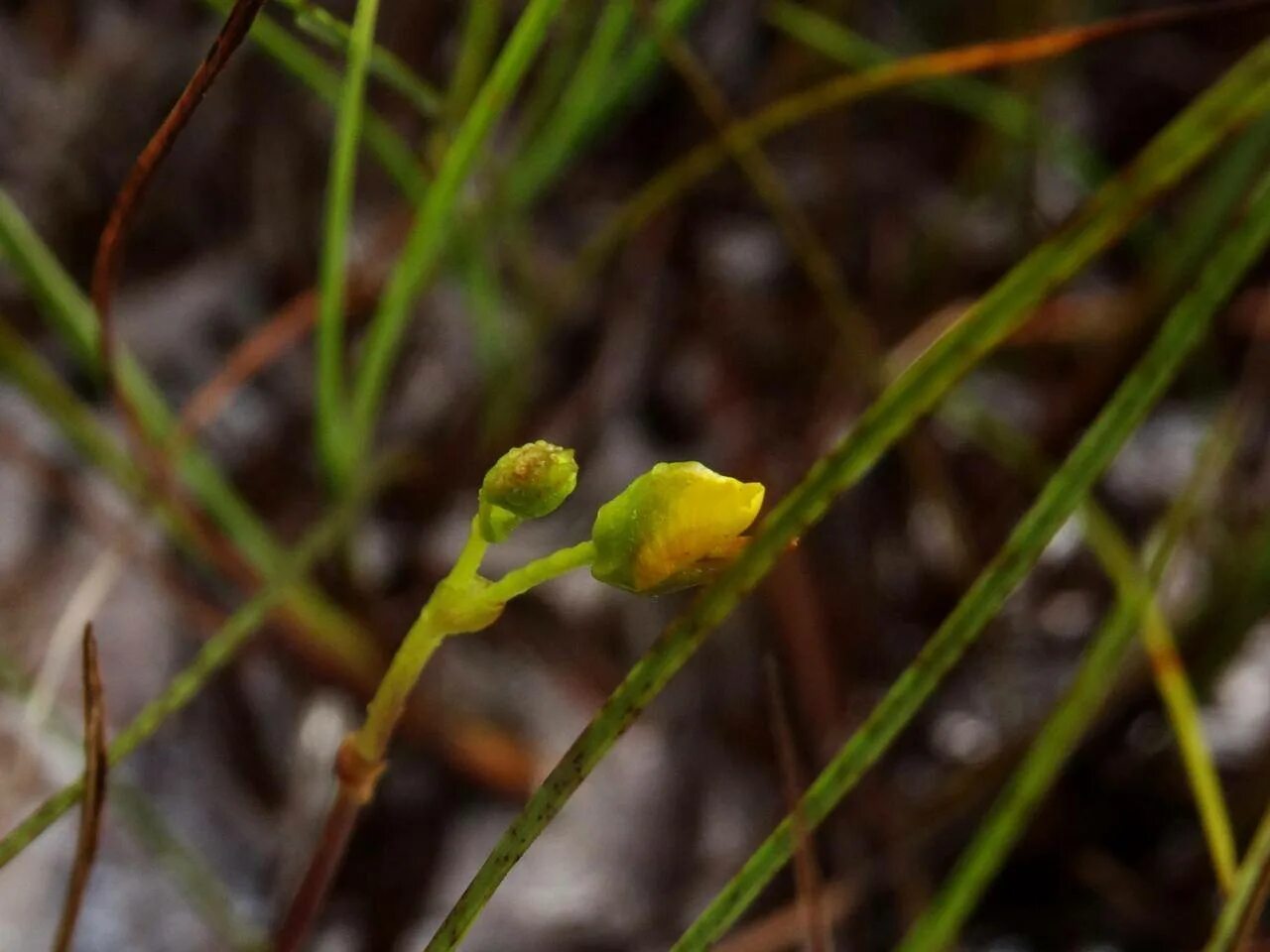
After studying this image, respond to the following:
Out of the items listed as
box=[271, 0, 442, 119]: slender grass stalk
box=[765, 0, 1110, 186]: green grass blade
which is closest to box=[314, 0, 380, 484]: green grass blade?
box=[271, 0, 442, 119]: slender grass stalk

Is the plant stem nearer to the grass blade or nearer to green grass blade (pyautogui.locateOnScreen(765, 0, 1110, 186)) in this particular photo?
the grass blade

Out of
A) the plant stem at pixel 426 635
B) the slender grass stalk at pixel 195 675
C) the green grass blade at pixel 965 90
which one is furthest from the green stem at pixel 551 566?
the green grass blade at pixel 965 90

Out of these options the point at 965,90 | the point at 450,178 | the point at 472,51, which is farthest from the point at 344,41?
the point at 965,90

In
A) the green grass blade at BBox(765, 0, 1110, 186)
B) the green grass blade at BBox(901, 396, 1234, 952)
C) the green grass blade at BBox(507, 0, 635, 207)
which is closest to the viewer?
the green grass blade at BBox(901, 396, 1234, 952)

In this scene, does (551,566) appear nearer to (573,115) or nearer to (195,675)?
(195,675)

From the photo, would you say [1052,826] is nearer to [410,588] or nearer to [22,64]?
[410,588]
